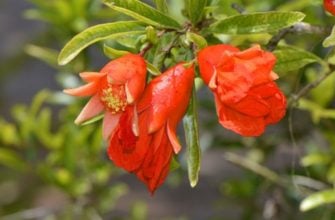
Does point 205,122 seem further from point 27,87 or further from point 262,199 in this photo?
point 27,87

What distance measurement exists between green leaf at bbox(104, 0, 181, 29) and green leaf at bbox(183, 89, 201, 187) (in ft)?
0.41

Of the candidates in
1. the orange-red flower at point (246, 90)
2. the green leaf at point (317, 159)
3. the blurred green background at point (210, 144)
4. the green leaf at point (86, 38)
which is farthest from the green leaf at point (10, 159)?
the orange-red flower at point (246, 90)

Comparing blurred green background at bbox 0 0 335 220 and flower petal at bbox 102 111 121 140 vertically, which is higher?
flower petal at bbox 102 111 121 140

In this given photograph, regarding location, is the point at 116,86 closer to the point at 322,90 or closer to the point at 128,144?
the point at 128,144

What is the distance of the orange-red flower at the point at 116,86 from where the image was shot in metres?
1.07

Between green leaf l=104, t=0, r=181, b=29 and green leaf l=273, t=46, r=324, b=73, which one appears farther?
green leaf l=273, t=46, r=324, b=73

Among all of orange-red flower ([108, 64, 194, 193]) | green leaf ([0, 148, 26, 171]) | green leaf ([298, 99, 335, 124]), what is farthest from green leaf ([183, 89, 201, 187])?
green leaf ([0, 148, 26, 171])

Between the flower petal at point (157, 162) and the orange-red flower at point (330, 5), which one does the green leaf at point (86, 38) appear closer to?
the flower petal at point (157, 162)

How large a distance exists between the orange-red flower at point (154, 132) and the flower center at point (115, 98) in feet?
0.06

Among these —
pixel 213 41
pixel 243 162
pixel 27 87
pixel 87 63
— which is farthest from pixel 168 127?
pixel 27 87

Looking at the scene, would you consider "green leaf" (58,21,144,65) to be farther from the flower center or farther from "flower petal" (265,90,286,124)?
"flower petal" (265,90,286,124)

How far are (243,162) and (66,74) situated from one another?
0.56 meters

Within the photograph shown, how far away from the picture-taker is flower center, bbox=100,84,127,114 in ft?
3.55

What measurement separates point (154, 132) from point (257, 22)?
0.81ft
